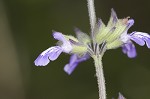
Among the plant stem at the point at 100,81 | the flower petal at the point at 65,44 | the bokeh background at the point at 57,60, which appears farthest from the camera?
the bokeh background at the point at 57,60

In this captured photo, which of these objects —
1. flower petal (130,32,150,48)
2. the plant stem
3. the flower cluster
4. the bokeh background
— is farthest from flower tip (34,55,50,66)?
the bokeh background

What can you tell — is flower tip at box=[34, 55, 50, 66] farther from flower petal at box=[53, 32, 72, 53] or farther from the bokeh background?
the bokeh background

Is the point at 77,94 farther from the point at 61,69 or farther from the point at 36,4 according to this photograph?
the point at 36,4

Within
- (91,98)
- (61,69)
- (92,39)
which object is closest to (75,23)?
(61,69)

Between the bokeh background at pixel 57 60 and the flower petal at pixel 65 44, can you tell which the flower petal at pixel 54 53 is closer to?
the flower petal at pixel 65 44

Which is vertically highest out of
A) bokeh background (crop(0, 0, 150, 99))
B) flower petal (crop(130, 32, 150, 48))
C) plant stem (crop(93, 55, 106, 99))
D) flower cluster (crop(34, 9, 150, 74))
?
bokeh background (crop(0, 0, 150, 99))

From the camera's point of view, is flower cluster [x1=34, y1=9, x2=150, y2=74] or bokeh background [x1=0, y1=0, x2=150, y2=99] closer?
flower cluster [x1=34, y1=9, x2=150, y2=74]

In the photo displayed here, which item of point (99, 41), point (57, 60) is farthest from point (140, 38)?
point (57, 60)

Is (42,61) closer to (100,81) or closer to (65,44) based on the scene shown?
(65,44)

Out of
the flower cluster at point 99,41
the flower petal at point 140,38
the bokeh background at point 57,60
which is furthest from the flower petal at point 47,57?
the bokeh background at point 57,60
